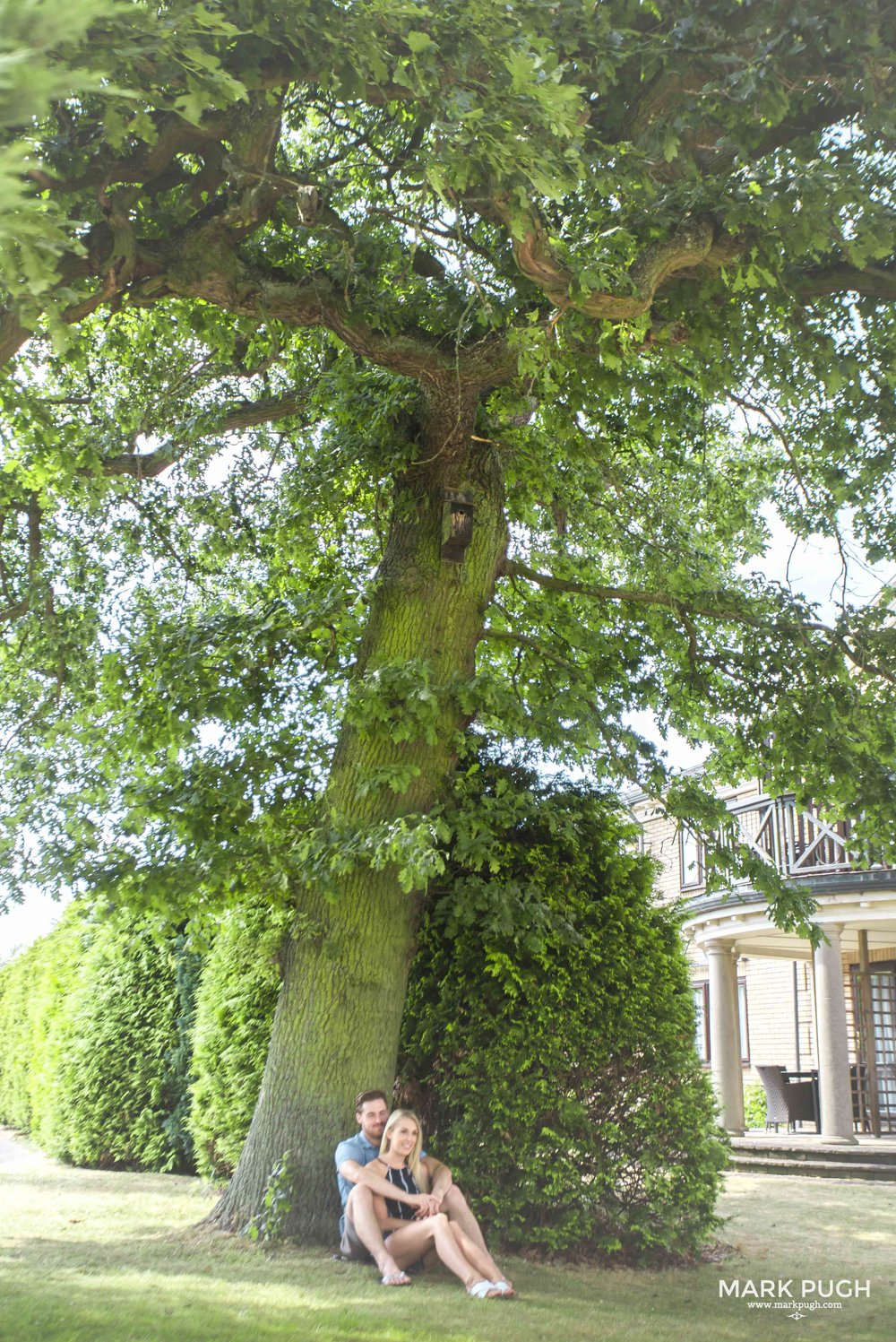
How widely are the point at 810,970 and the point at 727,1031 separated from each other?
5.14 m

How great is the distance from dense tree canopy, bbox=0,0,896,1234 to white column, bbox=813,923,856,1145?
21.9ft

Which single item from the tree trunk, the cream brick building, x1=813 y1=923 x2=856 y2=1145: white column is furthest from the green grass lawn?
x1=813 y1=923 x2=856 y2=1145: white column

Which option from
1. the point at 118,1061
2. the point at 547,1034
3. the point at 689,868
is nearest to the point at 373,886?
the point at 547,1034

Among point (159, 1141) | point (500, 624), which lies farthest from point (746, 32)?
point (159, 1141)

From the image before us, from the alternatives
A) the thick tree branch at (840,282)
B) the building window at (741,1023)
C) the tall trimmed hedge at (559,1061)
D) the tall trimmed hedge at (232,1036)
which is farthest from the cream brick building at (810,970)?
the thick tree branch at (840,282)

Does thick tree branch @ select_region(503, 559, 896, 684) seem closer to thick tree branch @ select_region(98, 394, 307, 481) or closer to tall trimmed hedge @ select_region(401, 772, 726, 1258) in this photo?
tall trimmed hedge @ select_region(401, 772, 726, 1258)

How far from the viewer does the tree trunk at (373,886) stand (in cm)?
716

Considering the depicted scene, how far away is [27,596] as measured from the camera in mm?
9766

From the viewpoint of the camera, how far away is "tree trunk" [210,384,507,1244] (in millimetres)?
7156

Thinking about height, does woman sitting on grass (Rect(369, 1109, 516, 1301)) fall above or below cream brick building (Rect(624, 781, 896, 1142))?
below

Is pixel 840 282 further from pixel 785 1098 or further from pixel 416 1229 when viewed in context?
pixel 785 1098

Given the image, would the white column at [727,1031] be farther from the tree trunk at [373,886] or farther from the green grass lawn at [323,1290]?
the tree trunk at [373,886]

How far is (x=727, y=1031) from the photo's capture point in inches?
693

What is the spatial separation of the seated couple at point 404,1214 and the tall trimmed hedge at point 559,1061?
98 centimetres
